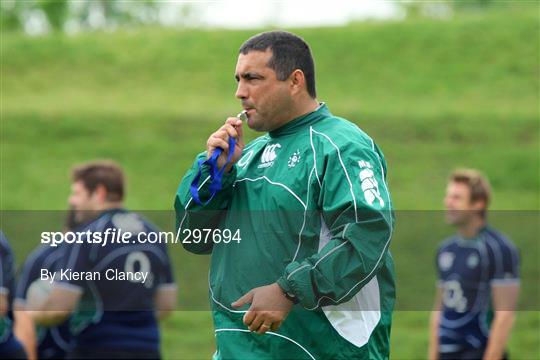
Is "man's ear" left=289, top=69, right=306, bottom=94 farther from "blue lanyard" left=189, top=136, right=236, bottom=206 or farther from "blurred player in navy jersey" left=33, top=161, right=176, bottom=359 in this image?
"blurred player in navy jersey" left=33, top=161, right=176, bottom=359

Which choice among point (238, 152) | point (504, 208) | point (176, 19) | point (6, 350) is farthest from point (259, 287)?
point (176, 19)

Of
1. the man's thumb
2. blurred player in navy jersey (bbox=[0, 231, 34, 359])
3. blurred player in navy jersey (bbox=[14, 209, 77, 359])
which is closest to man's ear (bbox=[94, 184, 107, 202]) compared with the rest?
blurred player in navy jersey (bbox=[14, 209, 77, 359])

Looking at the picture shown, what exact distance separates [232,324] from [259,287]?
0.29m

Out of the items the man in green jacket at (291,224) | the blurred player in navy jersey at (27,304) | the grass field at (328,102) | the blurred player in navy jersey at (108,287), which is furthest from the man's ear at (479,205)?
the grass field at (328,102)

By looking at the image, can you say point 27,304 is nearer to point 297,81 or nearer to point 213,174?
point 213,174

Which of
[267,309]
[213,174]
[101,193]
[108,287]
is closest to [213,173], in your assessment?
[213,174]

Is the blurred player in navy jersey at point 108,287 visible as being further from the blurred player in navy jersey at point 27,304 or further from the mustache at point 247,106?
the mustache at point 247,106

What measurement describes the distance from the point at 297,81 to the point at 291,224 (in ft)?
2.18

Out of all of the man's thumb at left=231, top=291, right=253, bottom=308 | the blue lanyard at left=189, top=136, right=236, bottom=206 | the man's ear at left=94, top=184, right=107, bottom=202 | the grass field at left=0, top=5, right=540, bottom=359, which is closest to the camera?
the man's thumb at left=231, top=291, right=253, bottom=308

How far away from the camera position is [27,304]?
7.41 m

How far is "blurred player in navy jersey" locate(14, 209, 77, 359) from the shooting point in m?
7.55

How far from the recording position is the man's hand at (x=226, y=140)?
15.5 feet

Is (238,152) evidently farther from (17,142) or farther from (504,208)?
(17,142)

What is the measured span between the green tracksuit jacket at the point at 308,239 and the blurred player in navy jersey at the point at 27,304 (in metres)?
2.85
